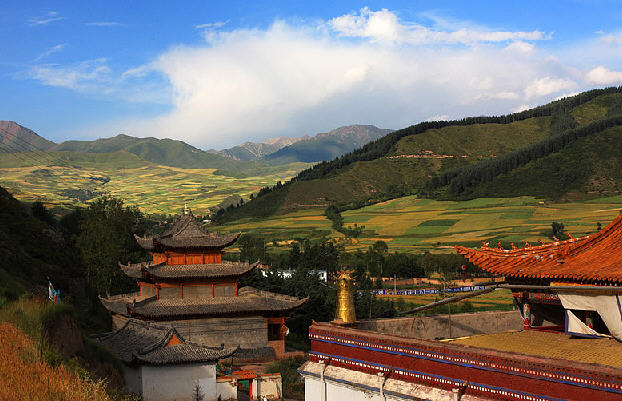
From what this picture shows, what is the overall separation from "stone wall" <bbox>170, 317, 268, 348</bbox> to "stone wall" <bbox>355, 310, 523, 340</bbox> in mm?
24323

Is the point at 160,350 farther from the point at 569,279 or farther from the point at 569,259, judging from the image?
the point at 569,279

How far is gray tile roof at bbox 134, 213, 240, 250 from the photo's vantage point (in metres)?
41.8

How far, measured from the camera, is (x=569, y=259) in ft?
45.9

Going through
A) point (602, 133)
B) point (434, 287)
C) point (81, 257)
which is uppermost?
point (602, 133)

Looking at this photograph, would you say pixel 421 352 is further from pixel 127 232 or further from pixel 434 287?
pixel 434 287

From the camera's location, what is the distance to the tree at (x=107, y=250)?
2484 inches

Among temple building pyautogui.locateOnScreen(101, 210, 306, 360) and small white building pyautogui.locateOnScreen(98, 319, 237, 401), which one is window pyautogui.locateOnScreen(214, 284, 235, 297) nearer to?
temple building pyautogui.locateOnScreen(101, 210, 306, 360)

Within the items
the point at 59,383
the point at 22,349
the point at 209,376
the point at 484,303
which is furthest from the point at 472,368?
the point at 484,303

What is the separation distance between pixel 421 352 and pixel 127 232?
2419 inches

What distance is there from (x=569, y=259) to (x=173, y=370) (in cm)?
2139

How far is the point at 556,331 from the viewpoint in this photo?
591 inches

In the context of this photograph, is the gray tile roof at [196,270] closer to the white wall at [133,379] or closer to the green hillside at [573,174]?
the white wall at [133,379]

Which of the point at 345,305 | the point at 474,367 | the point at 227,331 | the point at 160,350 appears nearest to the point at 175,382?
the point at 160,350

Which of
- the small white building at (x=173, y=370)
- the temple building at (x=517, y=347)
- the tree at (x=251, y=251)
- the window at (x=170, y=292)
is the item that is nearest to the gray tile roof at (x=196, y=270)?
the window at (x=170, y=292)
